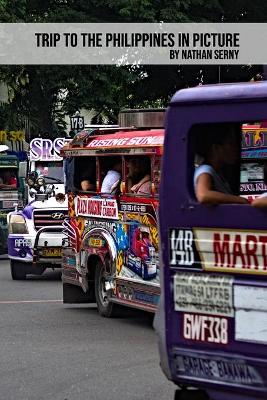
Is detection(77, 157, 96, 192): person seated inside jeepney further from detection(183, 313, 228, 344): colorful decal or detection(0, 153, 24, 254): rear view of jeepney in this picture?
detection(0, 153, 24, 254): rear view of jeepney

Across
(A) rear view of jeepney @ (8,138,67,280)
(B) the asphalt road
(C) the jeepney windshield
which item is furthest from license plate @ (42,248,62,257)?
(C) the jeepney windshield

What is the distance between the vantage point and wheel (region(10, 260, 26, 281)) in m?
18.7

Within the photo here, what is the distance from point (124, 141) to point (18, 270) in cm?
726

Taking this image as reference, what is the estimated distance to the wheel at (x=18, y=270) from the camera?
1870cm

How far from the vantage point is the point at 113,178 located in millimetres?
12461

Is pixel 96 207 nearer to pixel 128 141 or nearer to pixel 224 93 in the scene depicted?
pixel 128 141

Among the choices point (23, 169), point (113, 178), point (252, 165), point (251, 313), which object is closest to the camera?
point (251, 313)

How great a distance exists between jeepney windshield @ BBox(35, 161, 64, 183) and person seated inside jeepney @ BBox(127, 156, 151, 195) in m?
9.70

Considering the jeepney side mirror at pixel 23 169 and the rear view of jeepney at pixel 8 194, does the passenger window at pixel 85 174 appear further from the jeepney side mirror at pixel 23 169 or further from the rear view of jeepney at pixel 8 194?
the rear view of jeepney at pixel 8 194

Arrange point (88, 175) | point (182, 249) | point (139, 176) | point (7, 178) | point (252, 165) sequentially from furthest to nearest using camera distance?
point (7, 178)
point (88, 175)
point (139, 176)
point (252, 165)
point (182, 249)

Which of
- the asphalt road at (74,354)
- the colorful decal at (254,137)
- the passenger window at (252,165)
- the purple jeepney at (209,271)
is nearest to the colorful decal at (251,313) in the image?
the purple jeepney at (209,271)

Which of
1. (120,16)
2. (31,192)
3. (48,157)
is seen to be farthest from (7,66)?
(31,192)

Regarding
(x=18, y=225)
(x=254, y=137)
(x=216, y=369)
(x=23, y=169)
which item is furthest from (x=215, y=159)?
(x=23, y=169)

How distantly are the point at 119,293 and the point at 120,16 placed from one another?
20111mm
